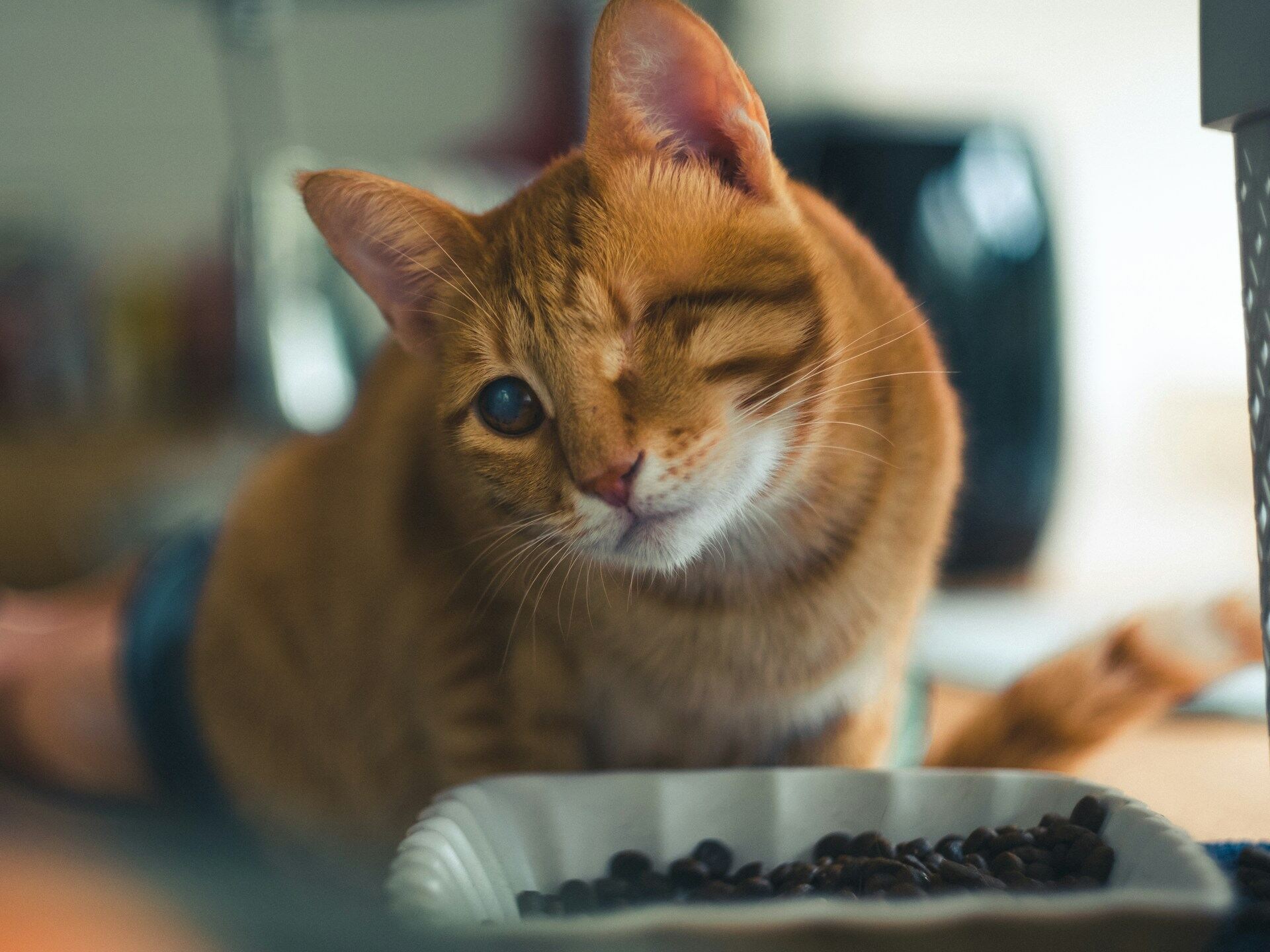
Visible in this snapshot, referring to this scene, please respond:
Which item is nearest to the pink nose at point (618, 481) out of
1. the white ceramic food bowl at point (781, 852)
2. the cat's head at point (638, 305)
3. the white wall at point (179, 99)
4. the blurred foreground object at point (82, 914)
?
the cat's head at point (638, 305)

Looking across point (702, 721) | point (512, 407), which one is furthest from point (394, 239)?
point (702, 721)

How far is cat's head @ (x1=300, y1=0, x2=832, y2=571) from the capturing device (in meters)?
0.67

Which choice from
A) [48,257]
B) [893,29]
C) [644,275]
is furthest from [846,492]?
[48,257]

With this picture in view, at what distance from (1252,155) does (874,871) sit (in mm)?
428

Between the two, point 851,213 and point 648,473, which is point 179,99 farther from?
point 648,473

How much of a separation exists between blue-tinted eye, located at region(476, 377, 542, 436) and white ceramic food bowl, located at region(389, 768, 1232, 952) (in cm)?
25

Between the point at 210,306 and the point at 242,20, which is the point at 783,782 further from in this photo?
the point at 210,306

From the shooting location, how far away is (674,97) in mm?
706

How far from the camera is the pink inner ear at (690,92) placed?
653mm

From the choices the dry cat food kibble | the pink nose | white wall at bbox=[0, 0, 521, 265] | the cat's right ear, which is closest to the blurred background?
white wall at bbox=[0, 0, 521, 265]

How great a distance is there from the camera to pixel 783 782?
64 centimetres

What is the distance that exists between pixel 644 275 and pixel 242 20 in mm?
2251

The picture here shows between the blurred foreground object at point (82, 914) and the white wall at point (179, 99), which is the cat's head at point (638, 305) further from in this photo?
the white wall at point (179, 99)

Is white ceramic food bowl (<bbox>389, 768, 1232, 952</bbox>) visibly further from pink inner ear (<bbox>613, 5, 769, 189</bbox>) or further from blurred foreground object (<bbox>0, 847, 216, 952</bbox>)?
pink inner ear (<bbox>613, 5, 769, 189</bbox>)
